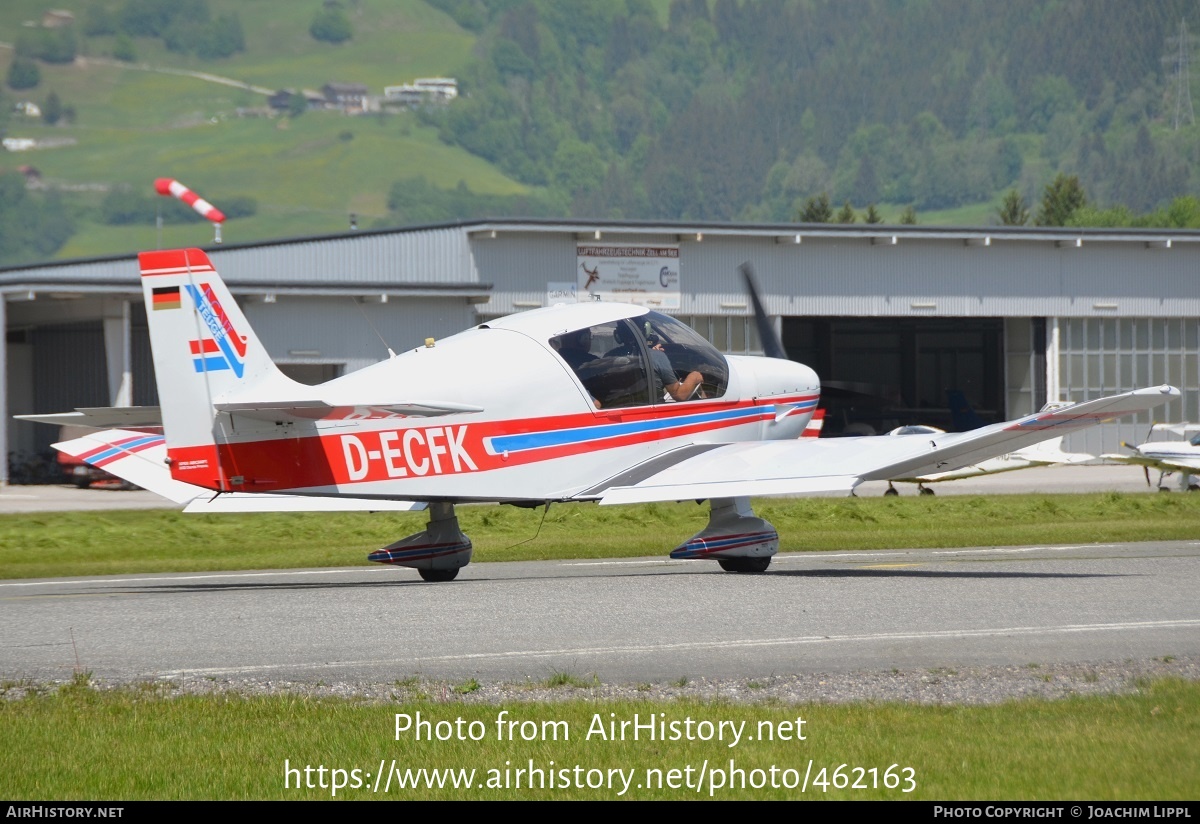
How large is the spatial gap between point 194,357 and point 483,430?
2.87 meters

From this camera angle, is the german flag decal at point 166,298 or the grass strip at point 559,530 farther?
the grass strip at point 559,530

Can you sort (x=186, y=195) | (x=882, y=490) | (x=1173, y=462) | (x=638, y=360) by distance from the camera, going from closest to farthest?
(x=638, y=360) → (x=1173, y=462) → (x=882, y=490) → (x=186, y=195)

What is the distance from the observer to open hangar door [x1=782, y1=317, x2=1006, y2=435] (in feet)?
221

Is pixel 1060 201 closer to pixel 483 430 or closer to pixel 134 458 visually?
pixel 483 430

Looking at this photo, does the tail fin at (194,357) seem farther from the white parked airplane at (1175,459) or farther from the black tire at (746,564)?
the white parked airplane at (1175,459)

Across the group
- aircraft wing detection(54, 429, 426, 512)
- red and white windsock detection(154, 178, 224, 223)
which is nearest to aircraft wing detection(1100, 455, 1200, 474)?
red and white windsock detection(154, 178, 224, 223)

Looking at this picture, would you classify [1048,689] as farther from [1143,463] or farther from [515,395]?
[1143,463]

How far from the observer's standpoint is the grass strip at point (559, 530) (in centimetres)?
2152

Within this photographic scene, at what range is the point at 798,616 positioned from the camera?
12523 millimetres

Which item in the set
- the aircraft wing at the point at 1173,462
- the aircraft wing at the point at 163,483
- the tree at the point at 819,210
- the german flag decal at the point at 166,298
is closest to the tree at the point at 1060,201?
the tree at the point at 819,210

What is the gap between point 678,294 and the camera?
48531 millimetres

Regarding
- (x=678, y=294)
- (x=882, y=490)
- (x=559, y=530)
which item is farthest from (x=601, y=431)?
(x=678, y=294)

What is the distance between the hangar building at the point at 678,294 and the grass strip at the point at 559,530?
15.0 metres

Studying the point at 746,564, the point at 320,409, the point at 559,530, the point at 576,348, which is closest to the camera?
the point at 320,409
